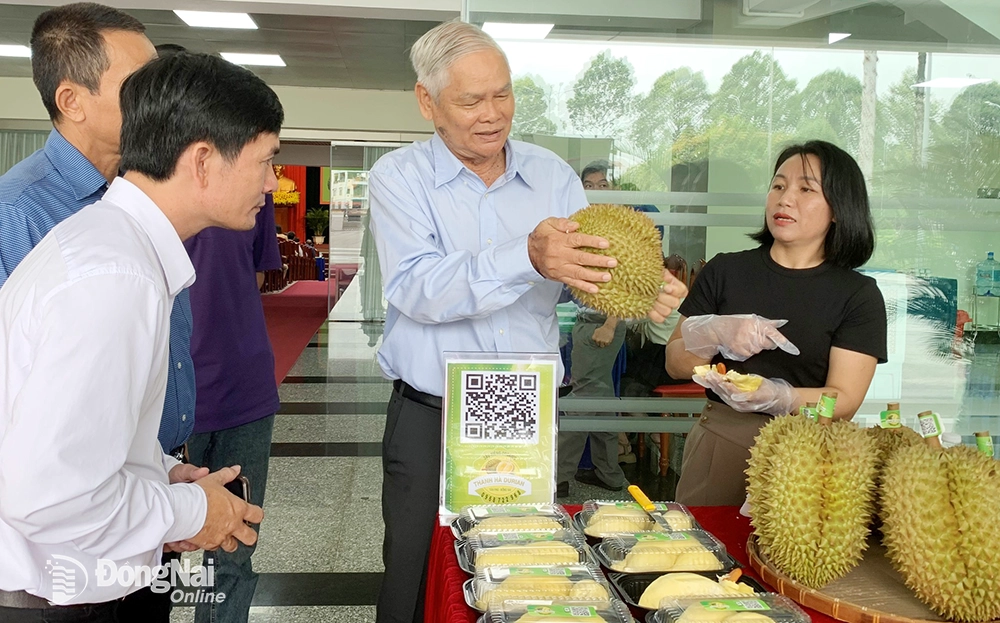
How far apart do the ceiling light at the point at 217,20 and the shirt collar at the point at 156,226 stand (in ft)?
20.1

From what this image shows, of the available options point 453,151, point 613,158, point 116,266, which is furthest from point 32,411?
point 613,158

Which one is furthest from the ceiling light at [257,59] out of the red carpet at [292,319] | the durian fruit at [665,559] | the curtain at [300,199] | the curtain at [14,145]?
the curtain at [300,199]

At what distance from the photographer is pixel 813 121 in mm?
3588

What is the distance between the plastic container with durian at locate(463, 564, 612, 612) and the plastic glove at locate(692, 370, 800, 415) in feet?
2.39

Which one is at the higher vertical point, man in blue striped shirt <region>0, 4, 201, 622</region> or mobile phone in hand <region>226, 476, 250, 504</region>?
man in blue striped shirt <region>0, 4, 201, 622</region>

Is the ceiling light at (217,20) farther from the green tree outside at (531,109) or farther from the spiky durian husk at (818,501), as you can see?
the spiky durian husk at (818,501)

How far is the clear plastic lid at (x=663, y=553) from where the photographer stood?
1.28 m

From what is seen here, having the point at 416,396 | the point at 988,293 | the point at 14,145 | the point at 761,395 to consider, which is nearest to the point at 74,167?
the point at 416,396

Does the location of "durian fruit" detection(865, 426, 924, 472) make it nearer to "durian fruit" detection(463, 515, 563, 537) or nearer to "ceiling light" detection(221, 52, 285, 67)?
"durian fruit" detection(463, 515, 563, 537)

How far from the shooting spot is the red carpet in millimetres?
8291

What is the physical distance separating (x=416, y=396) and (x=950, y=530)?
107 centimetres

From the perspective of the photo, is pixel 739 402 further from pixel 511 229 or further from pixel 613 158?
pixel 613 158

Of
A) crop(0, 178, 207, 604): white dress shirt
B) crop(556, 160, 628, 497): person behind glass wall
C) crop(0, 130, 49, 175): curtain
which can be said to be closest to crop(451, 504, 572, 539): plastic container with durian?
crop(0, 178, 207, 604): white dress shirt

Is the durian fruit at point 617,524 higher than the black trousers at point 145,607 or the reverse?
higher
